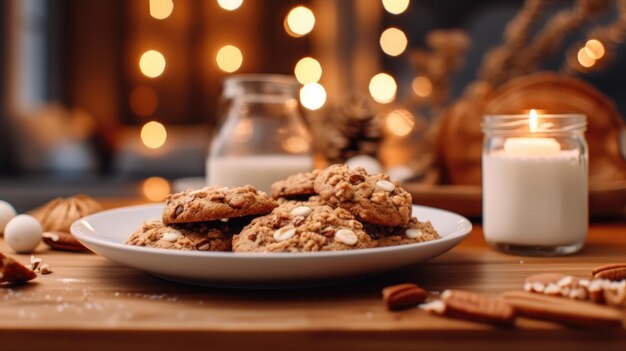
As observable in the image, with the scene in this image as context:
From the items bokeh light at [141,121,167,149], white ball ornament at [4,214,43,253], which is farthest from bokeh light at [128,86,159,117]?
white ball ornament at [4,214,43,253]

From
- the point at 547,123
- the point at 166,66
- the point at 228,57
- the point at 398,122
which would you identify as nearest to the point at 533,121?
the point at 547,123

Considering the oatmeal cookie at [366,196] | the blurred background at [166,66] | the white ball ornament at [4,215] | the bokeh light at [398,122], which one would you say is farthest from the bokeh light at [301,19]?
the oatmeal cookie at [366,196]

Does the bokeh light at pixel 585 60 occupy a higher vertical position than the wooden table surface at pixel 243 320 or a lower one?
higher

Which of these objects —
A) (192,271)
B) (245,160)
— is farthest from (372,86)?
(192,271)

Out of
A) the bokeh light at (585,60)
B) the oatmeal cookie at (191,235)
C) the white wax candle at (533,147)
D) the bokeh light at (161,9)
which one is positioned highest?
the bokeh light at (161,9)

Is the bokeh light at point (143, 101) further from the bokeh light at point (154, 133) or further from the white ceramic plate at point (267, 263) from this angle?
the white ceramic plate at point (267, 263)

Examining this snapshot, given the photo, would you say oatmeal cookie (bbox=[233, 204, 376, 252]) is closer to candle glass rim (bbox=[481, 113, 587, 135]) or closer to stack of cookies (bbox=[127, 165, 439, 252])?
stack of cookies (bbox=[127, 165, 439, 252])

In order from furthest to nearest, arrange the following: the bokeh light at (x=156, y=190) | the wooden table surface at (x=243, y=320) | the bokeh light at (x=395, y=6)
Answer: the bokeh light at (x=395, y=6) → the bokeh light at (x=156, y=190) → the wooden table surface at (x=243, y=320)
